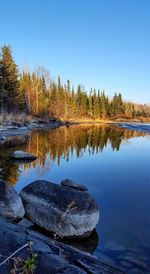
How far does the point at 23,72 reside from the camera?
205ft

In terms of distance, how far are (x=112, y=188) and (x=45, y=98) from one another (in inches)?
2156

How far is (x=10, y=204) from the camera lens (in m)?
6.00

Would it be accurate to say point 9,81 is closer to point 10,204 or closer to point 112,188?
point 112,188

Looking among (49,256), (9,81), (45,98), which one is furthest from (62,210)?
(45,98)

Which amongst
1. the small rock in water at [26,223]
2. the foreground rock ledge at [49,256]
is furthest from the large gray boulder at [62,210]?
the foreground rock ledge at [49,256]

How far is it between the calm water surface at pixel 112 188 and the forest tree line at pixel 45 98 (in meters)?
22.1

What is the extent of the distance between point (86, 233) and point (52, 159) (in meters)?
9.18

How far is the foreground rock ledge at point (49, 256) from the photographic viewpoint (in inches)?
108

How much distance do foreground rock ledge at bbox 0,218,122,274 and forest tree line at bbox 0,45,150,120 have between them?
32092 millimetres

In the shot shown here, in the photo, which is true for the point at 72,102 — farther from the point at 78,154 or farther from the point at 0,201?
the point at 0,201

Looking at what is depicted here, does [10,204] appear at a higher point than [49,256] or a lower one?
lower

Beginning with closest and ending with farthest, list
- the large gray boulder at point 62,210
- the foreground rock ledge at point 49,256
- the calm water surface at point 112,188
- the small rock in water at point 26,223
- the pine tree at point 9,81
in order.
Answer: the foreground rock ledge at point 49,256 → the calm water surface at point 112,188 → the large gray boulder at point 62,210 → the small rock in water at point 26,223 → the pine tree at point 9,81

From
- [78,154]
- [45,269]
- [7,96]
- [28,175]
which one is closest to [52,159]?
[78,154]

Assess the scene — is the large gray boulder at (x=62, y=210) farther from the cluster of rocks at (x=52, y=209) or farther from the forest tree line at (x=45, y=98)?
the forest tree line at (x=45, y=98)
